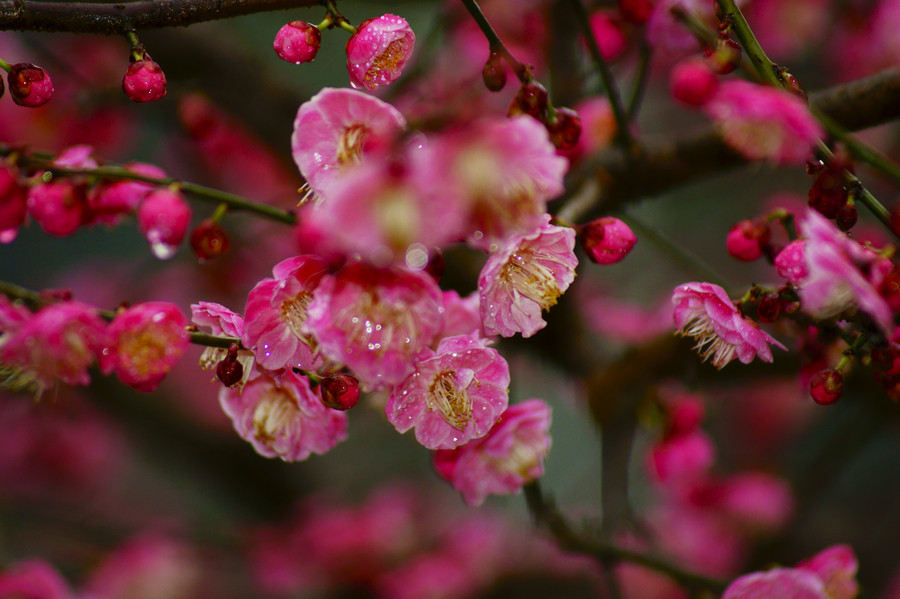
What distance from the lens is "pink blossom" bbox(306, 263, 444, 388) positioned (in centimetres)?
49

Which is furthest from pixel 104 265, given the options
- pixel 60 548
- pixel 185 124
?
pixel 185 124

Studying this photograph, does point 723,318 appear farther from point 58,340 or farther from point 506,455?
point 58,340

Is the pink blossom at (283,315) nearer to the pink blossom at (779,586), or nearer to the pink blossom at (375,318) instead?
the pink blossom at (375,318)

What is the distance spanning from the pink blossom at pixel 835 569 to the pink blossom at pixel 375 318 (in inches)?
19.3

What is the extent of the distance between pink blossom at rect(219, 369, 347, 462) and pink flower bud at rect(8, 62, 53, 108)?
285mm

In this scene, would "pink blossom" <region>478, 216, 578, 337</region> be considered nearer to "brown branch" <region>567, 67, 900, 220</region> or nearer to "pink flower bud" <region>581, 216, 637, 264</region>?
"pink flower bud" <region>581, 216, 637, 264</region>

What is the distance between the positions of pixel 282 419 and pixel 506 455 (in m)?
0.22

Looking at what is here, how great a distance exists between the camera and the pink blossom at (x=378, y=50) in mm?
612

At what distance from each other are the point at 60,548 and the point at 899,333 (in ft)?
5.95

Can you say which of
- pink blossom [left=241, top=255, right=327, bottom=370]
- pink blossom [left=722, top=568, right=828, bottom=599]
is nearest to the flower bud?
pink blossom [left=241, top=255, right=327, bottom=370]

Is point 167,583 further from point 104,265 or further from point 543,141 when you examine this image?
point 543,141

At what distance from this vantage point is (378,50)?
612mm

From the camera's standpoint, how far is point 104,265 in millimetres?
2492

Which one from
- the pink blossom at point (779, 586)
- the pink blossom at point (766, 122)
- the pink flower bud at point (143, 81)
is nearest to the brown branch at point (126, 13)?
the pink flower bud at point (143, 81)
